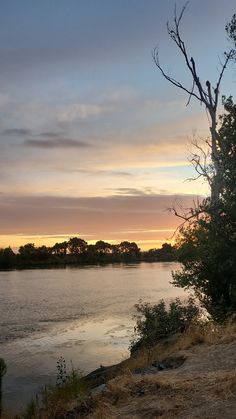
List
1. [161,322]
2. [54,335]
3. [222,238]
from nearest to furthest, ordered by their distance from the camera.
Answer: [222,238] < [161,322] < [54,335]

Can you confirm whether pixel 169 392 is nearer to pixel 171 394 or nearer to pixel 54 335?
pixel 171 394

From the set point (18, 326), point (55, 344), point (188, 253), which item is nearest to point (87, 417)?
point (188, 253)

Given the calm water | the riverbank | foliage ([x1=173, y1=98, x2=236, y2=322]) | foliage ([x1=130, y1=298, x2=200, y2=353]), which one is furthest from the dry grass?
the calm water

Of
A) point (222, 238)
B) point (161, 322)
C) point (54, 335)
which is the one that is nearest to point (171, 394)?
point (222, 238)

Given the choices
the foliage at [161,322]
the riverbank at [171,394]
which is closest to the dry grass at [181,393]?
the riverbank at [171,394]

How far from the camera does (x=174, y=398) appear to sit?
26.3ft

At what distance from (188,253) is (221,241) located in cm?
394

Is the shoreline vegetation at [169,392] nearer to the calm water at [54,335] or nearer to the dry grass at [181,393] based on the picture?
the dry grass at [181,393]

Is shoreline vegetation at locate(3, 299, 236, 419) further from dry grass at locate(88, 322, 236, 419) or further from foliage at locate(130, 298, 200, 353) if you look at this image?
foliage at locate(130, 298, 200, 353)

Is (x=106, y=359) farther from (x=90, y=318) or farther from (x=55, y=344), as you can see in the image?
(x=90, y=318)

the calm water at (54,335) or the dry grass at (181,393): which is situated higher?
the dry grass at (181,393)

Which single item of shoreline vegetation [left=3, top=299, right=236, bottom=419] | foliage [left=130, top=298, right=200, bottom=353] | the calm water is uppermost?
shoreline vegetation [left=3, top=299, right=236, bottom=419]

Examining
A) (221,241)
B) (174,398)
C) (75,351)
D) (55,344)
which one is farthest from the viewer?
(55,344)

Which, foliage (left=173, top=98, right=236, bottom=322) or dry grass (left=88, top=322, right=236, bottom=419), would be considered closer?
dry grass (left=88, top=322, right=236, bottom=419)
